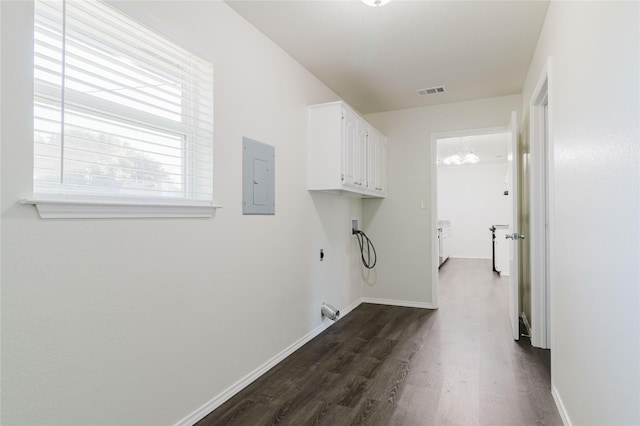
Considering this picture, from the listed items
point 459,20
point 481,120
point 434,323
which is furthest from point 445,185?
A: point 459,20

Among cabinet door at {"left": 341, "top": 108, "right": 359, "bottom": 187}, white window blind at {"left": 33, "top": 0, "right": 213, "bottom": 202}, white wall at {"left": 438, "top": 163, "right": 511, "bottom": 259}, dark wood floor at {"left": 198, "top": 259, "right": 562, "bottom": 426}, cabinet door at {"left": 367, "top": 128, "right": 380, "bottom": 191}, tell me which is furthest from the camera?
white wall at {"left": 438, "top": 163, "right": 511, "bottom": 259}

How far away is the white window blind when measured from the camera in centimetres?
138

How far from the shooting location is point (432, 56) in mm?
3031

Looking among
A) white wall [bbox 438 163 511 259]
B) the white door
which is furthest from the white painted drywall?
white wall [bbox 438 163 511 259]

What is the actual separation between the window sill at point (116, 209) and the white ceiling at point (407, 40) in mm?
1355

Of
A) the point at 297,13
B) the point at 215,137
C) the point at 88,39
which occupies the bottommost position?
the point at 215,137

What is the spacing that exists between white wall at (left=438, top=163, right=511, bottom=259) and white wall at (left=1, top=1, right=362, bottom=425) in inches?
281

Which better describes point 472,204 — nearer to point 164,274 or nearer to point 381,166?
point 381,166

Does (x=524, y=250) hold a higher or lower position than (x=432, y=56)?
lower

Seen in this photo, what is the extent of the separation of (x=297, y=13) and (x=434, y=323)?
3104mm

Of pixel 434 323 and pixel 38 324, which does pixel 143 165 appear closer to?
pixel 38 324

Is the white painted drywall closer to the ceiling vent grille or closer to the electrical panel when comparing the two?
the ceiling vent grille

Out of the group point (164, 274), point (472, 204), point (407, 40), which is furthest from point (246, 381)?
point (472, 204)

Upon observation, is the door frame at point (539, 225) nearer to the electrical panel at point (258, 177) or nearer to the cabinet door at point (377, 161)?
the cabinet door at point (377, 161)
